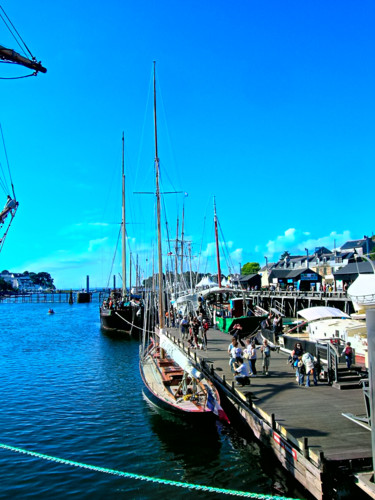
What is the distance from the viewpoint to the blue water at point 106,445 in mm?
12656

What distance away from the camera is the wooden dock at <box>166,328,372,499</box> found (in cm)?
1049

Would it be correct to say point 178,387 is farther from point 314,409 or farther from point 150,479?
point 150,479

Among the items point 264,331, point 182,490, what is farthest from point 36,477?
point 264,331

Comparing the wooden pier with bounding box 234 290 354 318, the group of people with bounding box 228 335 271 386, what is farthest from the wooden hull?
the wooden pier with bounding box 234 290 354 318

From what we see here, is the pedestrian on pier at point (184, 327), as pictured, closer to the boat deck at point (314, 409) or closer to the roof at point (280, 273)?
the boat deck at point (314, 409)

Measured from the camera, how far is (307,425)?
43.1 feet

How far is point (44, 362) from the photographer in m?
34.5

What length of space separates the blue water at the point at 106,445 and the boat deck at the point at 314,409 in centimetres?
165

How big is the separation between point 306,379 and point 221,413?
15.0 ft

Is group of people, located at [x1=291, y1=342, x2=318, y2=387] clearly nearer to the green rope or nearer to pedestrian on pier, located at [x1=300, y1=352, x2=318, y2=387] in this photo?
pedestrian on pier, located at [x1=300, y1=352, x2=318, y2=387]

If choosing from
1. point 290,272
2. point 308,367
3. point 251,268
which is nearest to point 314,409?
point 308,367

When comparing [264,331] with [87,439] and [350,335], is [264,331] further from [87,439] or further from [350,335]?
[87,439]

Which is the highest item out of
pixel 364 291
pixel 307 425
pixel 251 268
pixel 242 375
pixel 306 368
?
pixel 251 268

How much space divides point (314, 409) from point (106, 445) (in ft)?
27.3
